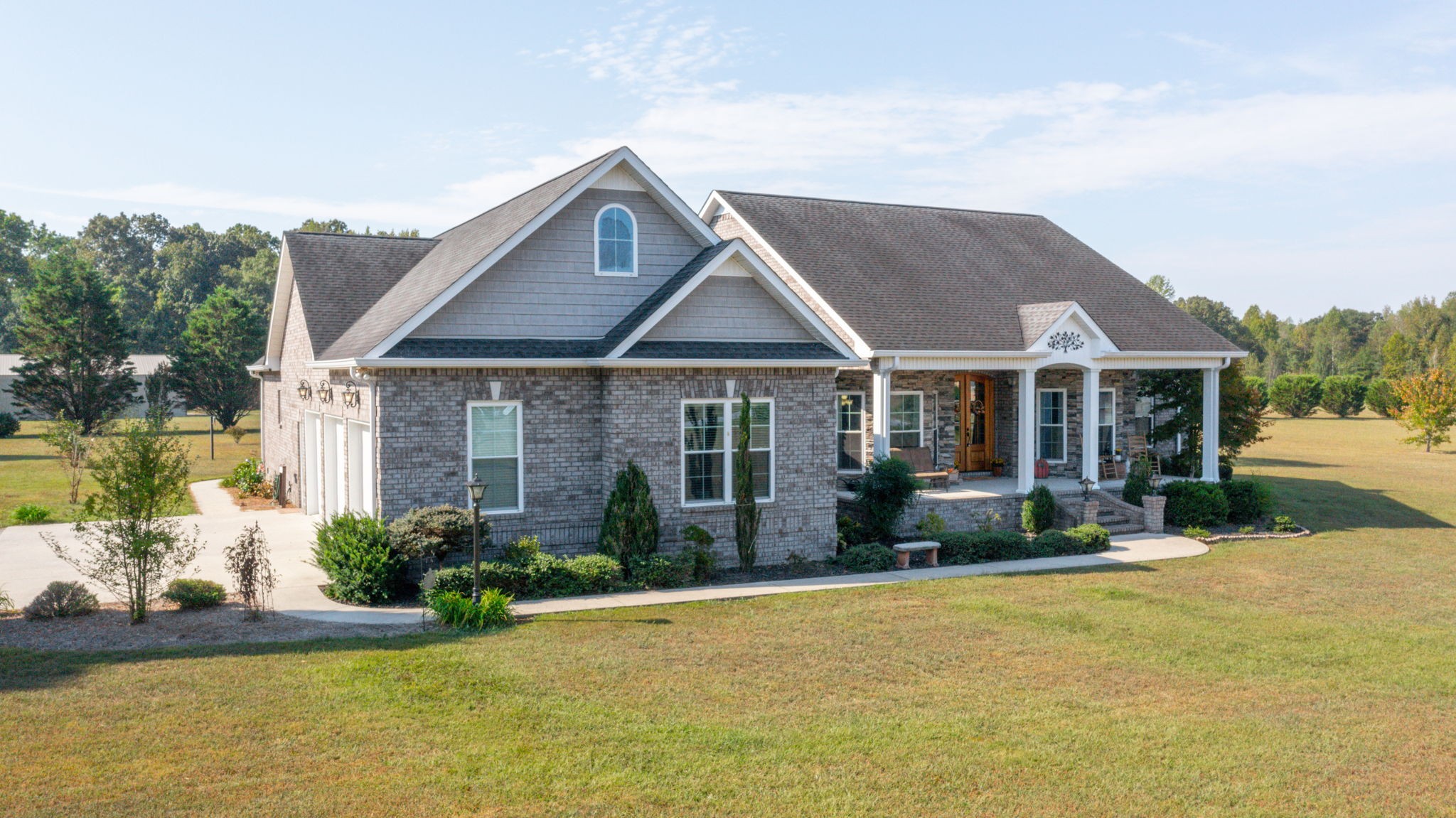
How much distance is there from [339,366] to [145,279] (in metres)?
91.8

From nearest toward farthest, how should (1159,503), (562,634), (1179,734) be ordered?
(1179,734), (562,634), (1159,503)

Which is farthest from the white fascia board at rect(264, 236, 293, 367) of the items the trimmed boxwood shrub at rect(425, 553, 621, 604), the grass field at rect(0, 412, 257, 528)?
the trimmed boxwood shrub at rect(425, 553, 621, 604)

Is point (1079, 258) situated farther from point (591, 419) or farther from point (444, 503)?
point (444, 503)

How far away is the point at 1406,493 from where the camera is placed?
28.2 metres

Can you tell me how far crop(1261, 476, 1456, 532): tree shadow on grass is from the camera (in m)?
23.4

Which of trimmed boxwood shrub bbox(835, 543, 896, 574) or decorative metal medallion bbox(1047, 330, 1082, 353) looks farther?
decorative metal medallion bbox(1047, 330, 1082, 353)

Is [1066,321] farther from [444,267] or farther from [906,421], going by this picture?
[444,267]

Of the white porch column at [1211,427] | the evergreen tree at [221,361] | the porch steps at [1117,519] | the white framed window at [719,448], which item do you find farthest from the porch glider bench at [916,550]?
the evergreen tree at [221,361]

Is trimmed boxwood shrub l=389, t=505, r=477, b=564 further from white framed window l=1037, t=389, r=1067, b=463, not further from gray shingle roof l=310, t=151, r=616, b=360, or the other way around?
white framed window l=1037, t=389, r=1067, b=463

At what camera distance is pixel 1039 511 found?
70.0 ft

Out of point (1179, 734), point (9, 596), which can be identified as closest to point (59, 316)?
point (9, 596)

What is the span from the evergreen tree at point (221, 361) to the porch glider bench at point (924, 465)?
122 ft

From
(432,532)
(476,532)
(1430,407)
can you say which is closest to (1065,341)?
(476,532)

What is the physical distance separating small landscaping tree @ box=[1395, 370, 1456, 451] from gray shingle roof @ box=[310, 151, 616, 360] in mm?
41273
